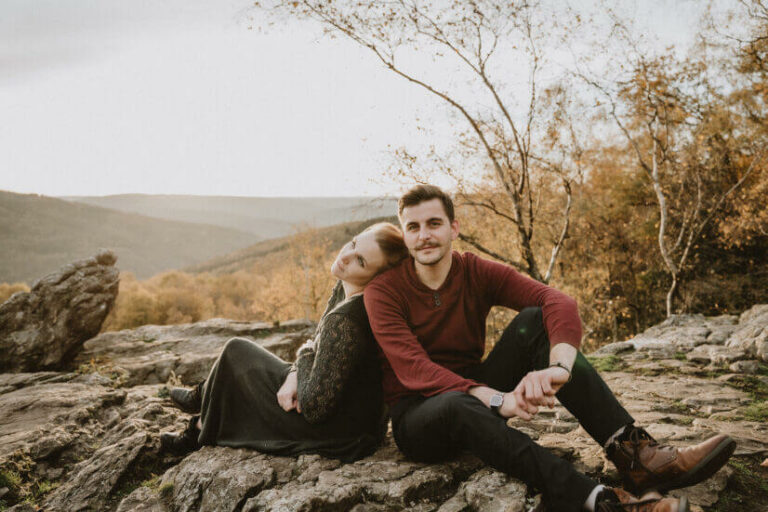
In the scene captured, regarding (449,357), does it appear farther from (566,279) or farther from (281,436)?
(566,279)

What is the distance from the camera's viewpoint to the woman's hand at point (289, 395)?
9.03 feet

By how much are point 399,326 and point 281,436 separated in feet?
3.82

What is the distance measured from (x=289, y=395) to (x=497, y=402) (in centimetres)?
128

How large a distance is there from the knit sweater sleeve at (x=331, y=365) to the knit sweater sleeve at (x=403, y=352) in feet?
0.54

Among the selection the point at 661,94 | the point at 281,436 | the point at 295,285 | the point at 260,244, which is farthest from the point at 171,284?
the point at 281,436

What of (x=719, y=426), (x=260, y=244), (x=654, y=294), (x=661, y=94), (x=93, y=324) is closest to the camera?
(x=719, y=426)

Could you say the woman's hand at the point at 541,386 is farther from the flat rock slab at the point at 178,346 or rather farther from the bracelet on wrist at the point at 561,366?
the flat rock slab at the point at 178,346

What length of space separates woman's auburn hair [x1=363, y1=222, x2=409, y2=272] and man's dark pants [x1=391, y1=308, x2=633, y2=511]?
0.83m

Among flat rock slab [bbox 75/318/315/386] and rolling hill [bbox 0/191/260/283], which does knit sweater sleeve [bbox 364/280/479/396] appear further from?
rolling hill [bbox 0/191/260/283]

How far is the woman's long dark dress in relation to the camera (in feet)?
8.38

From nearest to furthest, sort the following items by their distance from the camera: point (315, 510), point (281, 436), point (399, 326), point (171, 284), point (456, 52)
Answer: point (315, 510) → point (399, 326) → point (281, 436) → point (456, 52) → point (171, 284)

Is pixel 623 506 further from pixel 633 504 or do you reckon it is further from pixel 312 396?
pixel 312 396

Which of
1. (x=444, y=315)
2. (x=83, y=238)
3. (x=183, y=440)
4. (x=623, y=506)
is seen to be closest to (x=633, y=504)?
(x=623, y=506)

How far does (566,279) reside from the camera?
1820 centimetres
